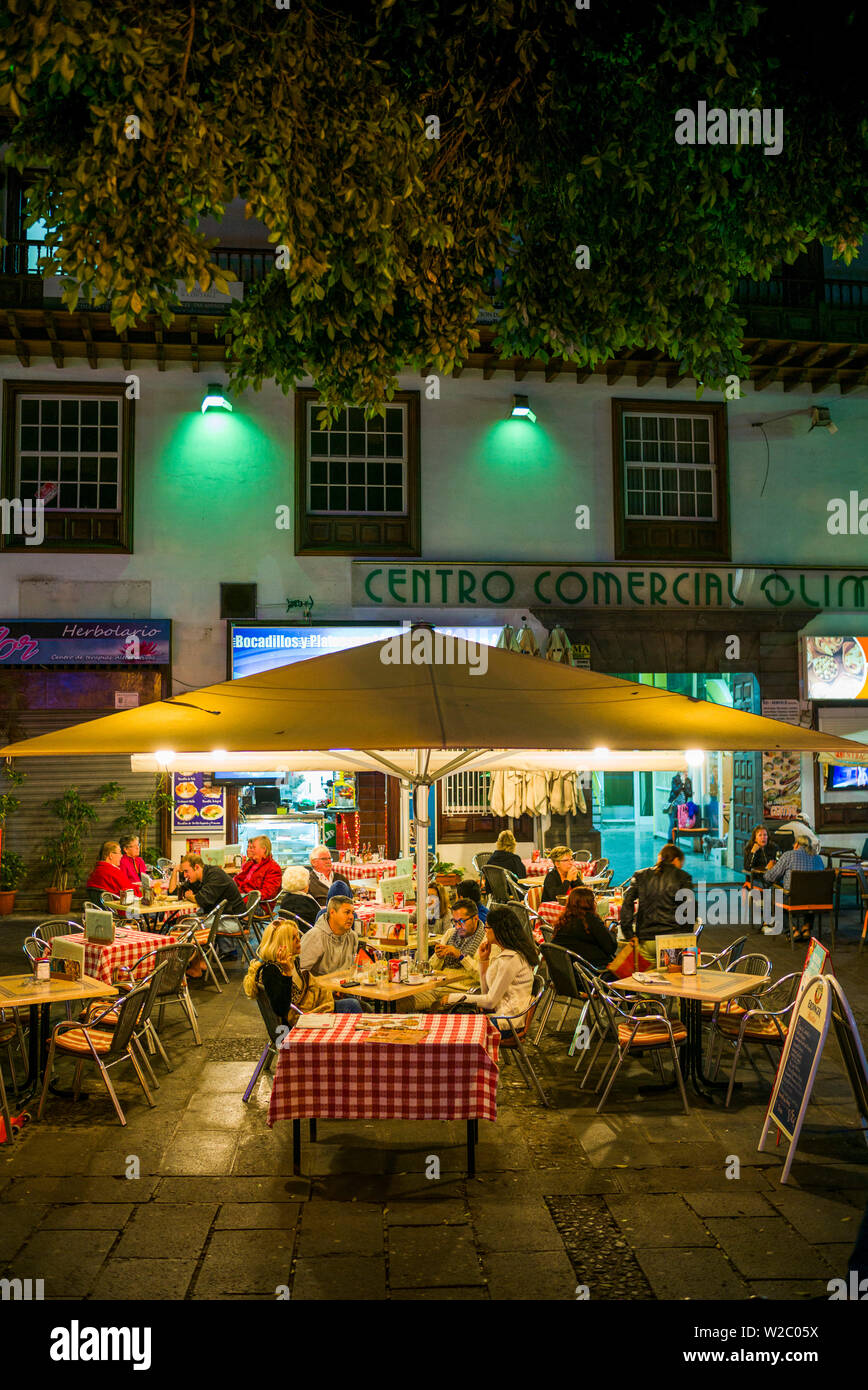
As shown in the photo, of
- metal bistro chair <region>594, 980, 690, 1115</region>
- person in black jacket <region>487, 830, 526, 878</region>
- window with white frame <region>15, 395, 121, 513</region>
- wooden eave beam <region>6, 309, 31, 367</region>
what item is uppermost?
wooden eave beam <region>6, 309, 31, 367</region>

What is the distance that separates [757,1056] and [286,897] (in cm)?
471

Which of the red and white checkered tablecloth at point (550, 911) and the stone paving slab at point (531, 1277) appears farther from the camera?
the red and white checkered tablecloth at point (550, 911)

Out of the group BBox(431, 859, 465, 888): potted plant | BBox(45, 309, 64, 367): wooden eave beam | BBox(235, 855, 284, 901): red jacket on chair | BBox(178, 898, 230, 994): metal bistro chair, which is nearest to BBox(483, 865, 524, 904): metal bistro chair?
BBox(431, 859, 465, 888): potted plant

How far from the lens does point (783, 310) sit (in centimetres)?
1761

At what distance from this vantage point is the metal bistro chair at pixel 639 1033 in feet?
25.0

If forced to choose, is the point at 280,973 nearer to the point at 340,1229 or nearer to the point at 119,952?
the point at 340,1229

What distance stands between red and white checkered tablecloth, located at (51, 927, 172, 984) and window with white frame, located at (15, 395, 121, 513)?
8.46m

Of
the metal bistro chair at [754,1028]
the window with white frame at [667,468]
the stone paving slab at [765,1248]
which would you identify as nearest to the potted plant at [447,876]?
the metal bistro chair at [754,1028]

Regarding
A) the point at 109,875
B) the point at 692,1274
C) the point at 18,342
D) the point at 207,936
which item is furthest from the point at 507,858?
the point at 18,342

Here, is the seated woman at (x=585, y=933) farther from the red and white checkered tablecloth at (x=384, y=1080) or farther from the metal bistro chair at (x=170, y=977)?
the metal bistro chair at (x=170, y=977)

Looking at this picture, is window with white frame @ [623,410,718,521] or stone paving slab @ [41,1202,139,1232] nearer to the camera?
stone paving slab @ [41,1202,139,1232]

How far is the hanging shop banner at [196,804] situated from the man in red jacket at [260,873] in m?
3.13

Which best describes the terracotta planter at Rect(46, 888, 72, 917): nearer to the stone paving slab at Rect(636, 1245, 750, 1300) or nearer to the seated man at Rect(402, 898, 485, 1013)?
the seated man at Rect(402, 898, 485, 1013)

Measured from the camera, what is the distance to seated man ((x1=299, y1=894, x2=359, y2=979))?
871cm
